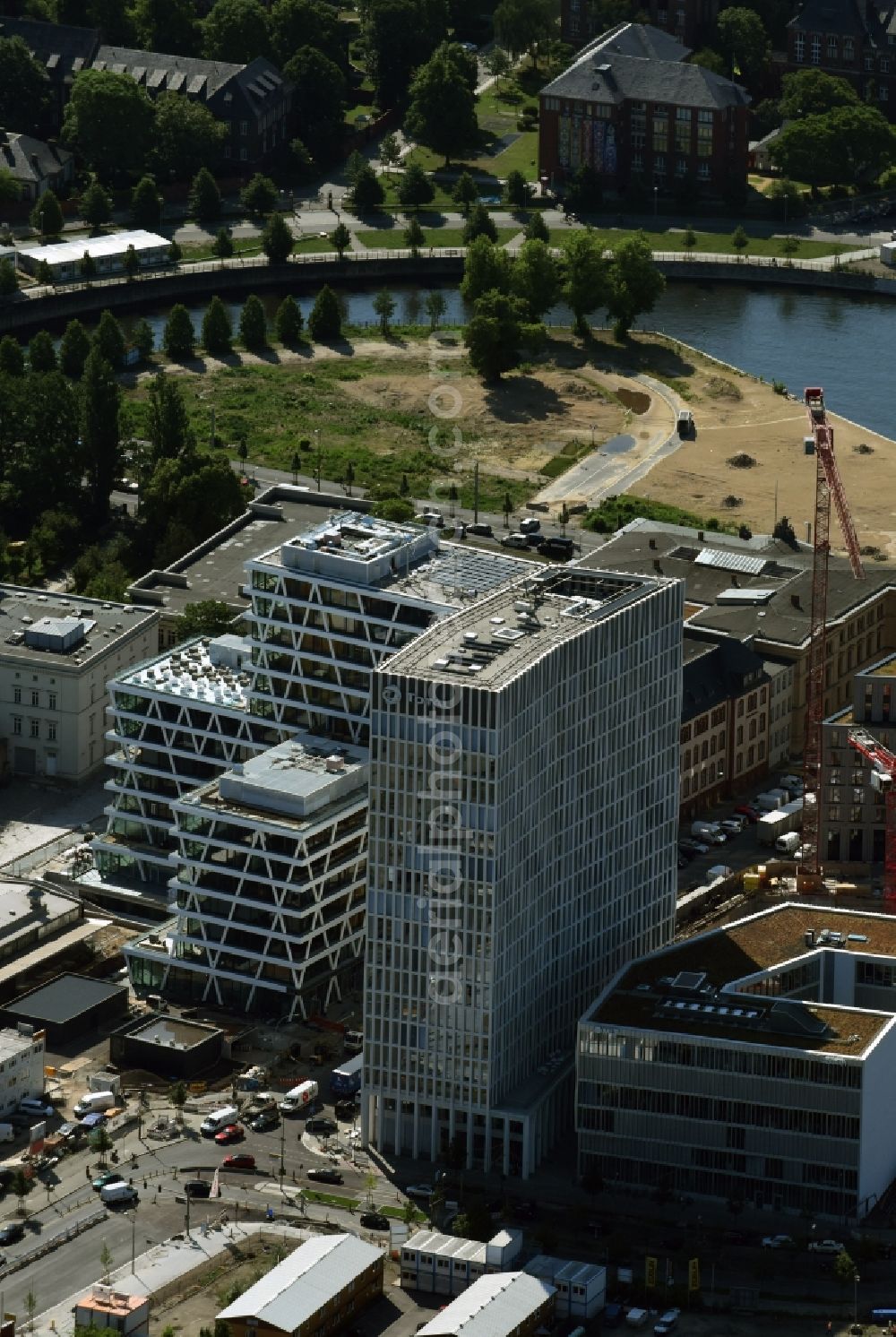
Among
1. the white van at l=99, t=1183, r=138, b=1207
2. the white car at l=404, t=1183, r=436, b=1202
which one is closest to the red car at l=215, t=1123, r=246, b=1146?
the white van at l=99, t=1183, r=138, b=1207

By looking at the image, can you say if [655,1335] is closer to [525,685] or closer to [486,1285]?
[486,1285]

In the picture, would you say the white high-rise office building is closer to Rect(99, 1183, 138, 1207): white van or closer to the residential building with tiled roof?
the residential building with tiled roof

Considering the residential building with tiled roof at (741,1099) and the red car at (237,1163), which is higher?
the residential building with tiled roof at (741,1099)

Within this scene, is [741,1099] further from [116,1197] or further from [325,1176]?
[116,1197]

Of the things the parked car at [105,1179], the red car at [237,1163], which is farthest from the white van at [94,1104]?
the red car at [237,1163]

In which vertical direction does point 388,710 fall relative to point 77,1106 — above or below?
above

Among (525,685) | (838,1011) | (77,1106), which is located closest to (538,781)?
(525,685)

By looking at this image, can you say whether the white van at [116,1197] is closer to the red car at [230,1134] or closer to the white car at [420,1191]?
the red car at [230,1134]

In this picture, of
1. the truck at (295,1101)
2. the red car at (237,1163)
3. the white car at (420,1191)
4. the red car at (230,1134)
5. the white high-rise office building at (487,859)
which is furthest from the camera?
the truck at (295,1101)
